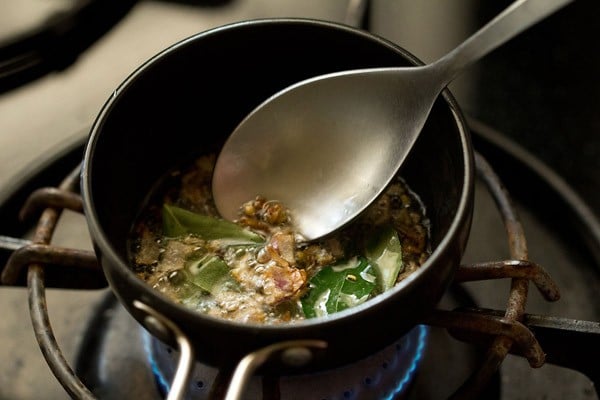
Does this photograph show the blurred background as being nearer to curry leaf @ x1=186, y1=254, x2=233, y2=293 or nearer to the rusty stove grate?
the rusty stove grate

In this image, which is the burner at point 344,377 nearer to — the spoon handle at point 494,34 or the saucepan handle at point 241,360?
the saucepan handle at point 241,360

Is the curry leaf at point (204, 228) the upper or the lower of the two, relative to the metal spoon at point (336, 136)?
lower

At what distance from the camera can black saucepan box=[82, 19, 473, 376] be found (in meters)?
0.53

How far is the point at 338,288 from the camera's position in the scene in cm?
71

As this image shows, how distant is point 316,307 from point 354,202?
13 centimetres

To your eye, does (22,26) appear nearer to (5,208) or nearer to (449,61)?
(5,208)

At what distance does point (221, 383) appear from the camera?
602mm

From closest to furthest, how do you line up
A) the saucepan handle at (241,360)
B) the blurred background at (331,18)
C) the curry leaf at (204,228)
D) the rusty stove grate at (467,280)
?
the saucepan handle at (241,360)
the rusty stove grate at (467,280)
the curry leaf at (204,228)
the blurred background at (331,18)

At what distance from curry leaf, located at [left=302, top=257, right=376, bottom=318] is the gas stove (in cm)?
7

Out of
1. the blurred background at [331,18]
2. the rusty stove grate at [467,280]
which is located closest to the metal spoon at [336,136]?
the rusty stove grate at [467,280]

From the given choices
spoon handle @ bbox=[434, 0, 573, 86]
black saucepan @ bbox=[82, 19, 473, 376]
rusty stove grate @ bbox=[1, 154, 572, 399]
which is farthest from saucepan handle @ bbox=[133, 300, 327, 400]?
spoon handle @ bbox=[434, 0, 573, 86]

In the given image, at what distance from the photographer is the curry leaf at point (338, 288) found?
0.70 metres

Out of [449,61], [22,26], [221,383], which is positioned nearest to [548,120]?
[449,61]

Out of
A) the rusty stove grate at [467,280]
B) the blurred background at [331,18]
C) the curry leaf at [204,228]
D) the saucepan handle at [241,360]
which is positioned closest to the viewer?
the saucepan handle at [241,360]
